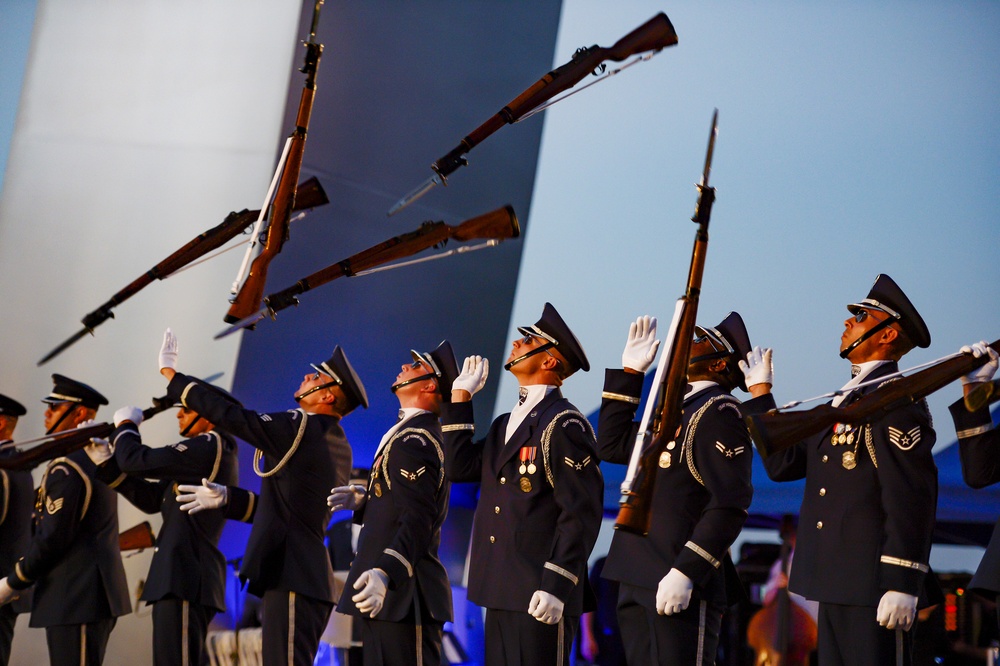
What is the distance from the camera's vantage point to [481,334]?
923 cm

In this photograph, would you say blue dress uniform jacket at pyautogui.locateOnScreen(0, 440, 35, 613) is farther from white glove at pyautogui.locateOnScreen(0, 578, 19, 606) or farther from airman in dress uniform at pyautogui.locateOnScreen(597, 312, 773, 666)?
airman in dress uniform at pyautogui.locateOnScreen(597, 312, 773, 666)

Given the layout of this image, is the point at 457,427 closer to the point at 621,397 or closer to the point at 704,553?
the point at 621,397

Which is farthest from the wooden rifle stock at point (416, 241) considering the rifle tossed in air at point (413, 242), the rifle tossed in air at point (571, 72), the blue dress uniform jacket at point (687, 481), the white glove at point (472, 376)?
the blue dress uniform jacket at point (687, 481)

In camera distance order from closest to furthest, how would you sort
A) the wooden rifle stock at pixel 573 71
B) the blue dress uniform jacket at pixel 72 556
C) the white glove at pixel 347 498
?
the wooden rifle stock at pixel 573 71, the white glove at pixel 347 498, the blue dress uniform jacket at pixel 72 556

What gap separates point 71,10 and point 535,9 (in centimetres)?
381

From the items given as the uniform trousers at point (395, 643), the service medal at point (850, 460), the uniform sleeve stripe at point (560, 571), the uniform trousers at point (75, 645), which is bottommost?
the uniform trousers at point (75, 645)

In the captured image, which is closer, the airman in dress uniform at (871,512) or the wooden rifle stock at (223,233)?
the airman in dress uniform at (871,512)

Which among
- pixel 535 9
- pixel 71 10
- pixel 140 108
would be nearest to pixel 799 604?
pixel 535 9

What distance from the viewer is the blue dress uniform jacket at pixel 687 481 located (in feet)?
13.2

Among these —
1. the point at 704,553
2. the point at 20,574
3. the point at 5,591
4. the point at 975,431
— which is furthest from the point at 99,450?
the point at 975,431

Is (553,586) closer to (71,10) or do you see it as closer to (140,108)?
(140,108)

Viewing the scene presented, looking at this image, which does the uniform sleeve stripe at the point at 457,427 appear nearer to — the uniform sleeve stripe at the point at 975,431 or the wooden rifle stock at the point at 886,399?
the wooden rifle stock at the point at 886,399

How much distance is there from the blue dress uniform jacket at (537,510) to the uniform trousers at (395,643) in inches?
21.7

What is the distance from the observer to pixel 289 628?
5426 mm
